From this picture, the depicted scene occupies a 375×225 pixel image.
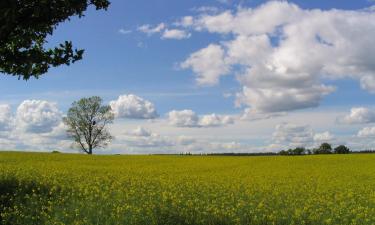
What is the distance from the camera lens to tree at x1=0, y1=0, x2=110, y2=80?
1848 cm

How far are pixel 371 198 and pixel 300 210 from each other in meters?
6.25

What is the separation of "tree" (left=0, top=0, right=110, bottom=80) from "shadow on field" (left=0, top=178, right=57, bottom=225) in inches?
187

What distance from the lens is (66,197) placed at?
18.0 m

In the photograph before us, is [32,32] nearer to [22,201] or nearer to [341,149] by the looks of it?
[22,201]

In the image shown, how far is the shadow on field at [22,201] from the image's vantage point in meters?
16.7

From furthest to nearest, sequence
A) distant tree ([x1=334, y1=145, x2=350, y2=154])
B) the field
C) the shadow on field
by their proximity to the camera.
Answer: distant tree ([x1=334, y1=145, x2=350, y2=154]), the shadow on field, the field

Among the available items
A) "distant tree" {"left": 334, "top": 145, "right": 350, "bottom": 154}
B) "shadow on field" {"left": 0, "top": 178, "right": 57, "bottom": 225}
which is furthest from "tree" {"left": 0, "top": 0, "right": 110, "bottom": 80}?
"distant tree" {"left": 334, "top": 145, "right": 350, "bottom": 154}

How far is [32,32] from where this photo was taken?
830 inches

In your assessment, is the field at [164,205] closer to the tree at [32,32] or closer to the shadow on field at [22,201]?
the shadow on field at [22,201]

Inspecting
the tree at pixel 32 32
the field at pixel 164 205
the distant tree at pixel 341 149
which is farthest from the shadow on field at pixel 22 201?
the distant tree at pixel 341 149

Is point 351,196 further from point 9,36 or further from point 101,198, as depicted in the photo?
point 9,36

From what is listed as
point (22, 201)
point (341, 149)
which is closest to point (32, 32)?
point (22, 201)

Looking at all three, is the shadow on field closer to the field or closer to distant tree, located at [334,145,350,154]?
the field

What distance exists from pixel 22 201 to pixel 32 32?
7.29 m
